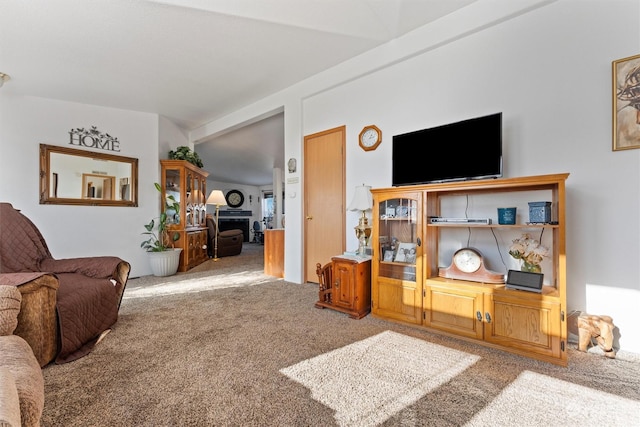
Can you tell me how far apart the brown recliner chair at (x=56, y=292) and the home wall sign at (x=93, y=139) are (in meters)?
2.27

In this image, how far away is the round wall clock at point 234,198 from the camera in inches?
440

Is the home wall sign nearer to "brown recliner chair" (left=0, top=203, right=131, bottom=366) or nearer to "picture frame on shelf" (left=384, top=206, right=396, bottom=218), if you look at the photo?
"brown recliner chair" (left=0, top=203, right=131, bottom=366)

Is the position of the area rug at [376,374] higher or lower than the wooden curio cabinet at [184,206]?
lower

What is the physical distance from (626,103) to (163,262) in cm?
534

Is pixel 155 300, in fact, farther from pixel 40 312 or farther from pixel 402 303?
pixel 402 303

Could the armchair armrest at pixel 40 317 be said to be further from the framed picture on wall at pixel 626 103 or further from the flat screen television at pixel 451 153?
the framed picture on wall at pixel 626 103

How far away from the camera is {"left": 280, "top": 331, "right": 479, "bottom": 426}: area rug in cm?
132

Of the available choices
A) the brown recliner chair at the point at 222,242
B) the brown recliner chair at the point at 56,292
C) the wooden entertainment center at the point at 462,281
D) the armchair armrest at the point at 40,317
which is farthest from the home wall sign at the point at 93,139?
the wooden entertainment center at the point at 462,281

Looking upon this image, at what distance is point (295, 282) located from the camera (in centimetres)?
377

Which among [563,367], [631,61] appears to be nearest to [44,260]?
[563,367]

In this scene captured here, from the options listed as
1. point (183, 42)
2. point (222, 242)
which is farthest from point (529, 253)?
point (222, 242)

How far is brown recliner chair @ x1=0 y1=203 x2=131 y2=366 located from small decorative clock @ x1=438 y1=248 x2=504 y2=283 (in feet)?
8.76

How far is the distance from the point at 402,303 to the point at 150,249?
4.09 m

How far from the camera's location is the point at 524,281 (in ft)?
6.16
